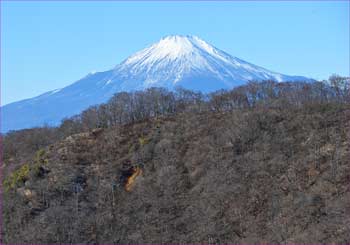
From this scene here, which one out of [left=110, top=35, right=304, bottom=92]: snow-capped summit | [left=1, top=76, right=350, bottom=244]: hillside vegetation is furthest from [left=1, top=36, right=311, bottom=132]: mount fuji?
[left=1, top=76, right=350, bottom=244]: hillside vegetation

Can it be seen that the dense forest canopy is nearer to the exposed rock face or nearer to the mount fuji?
the exposed rock face

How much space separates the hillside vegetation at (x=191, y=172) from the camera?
1014 inches

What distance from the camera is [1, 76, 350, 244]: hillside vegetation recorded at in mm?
25766

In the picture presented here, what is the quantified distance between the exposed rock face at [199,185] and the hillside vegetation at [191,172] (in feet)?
0.21

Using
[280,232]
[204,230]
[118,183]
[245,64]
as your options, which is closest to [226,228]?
[204,230]

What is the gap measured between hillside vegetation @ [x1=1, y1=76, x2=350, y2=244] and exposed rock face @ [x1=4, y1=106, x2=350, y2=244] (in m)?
0.06

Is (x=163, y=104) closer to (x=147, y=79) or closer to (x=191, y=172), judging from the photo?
(x=191, y=172)

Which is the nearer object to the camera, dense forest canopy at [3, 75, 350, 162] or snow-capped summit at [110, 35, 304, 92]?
dense forest canopy at [3, 75, 350, 162]

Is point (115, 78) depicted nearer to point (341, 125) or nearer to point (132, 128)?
point (132, 128)

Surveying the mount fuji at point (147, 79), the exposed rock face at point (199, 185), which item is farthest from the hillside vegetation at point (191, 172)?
the mount fuji at point (147, 79)

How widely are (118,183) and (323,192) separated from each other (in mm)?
11301

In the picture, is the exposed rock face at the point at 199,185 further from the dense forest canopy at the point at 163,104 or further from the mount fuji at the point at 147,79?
the mount fuji at the point at 147,79

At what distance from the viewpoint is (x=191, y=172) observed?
31.6m

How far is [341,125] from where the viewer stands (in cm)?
3130
